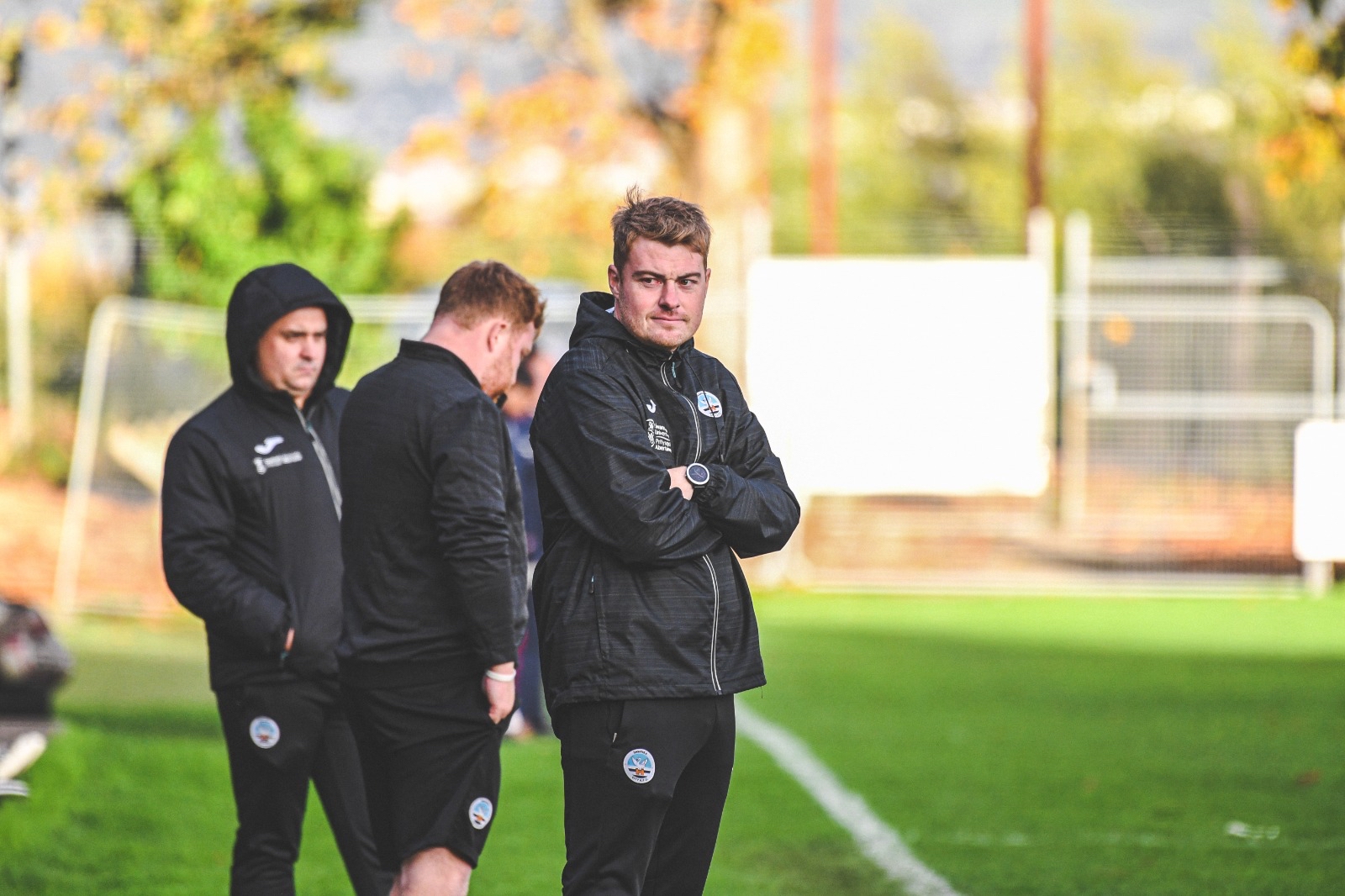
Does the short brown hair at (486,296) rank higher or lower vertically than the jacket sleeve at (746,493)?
higher

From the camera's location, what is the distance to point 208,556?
195 inches

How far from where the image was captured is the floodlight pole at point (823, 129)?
1927 centimetres

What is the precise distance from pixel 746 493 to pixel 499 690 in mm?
866

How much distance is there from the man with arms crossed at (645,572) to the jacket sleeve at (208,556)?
47.1 inches

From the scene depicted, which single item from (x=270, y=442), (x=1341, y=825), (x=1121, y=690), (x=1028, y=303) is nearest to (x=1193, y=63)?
(x=1028, y=303)

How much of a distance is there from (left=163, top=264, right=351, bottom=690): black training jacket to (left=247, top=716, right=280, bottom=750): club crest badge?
12 cm

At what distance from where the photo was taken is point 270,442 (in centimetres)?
504

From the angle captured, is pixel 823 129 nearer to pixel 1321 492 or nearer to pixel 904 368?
pixel 904 368

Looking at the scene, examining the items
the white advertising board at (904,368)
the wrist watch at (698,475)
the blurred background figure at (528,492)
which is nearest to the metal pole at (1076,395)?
the white advertising board at (904,368)

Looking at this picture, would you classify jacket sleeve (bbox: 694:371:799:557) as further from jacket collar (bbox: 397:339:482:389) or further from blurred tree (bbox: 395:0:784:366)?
blurred tree (bbox: 395:0:784:366)

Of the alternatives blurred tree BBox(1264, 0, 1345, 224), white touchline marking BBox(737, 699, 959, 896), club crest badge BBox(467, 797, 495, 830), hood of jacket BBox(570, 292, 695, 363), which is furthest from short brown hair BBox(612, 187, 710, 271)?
blurred tree BBox(1264, 0, 1345, 224)

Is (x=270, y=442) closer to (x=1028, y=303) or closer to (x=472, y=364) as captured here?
(x=472, y=364)

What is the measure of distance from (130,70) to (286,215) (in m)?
2.45

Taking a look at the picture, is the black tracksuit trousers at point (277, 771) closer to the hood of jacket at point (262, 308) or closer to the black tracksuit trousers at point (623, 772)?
the hood of jacket at point (262, 308)
